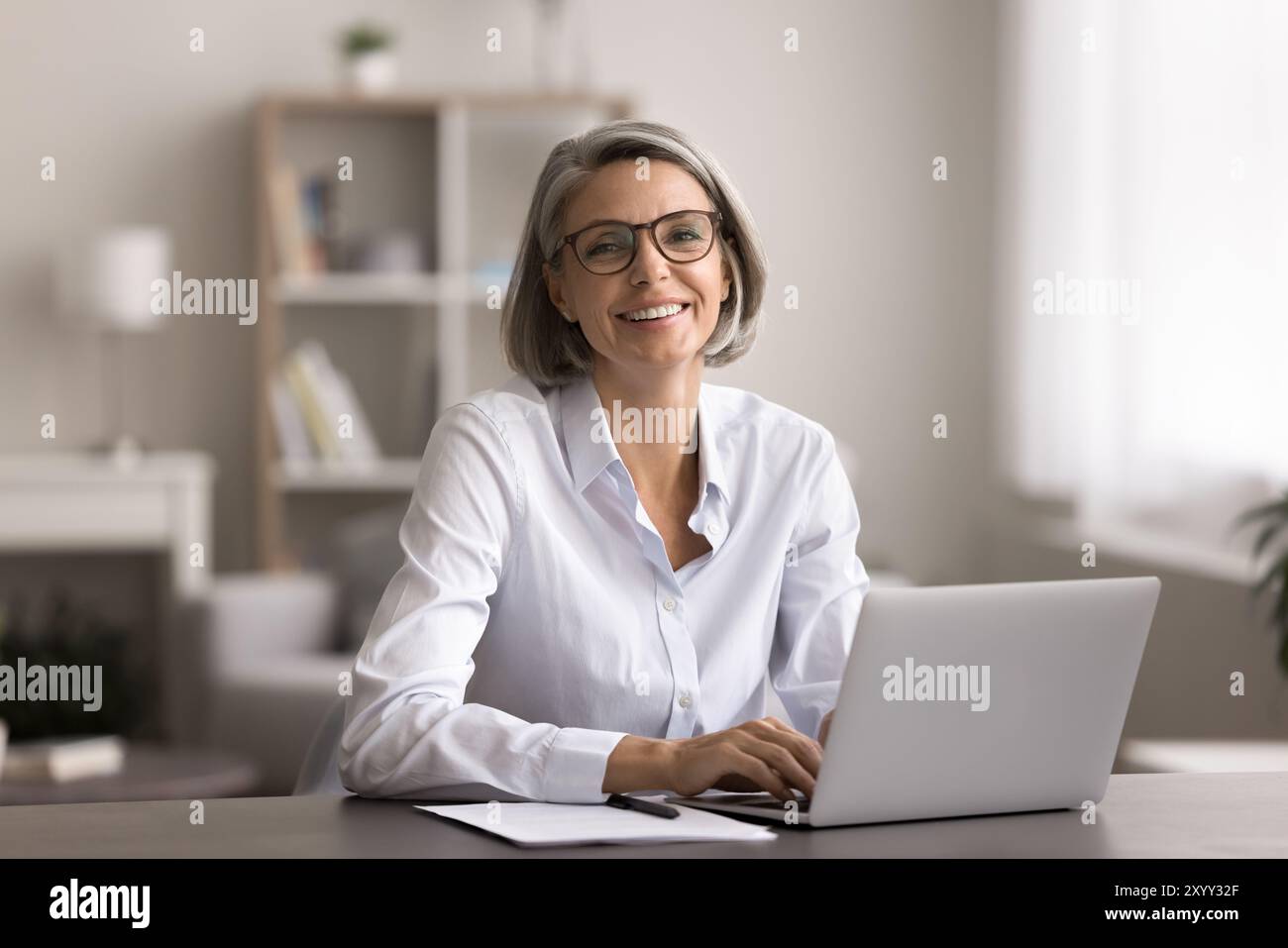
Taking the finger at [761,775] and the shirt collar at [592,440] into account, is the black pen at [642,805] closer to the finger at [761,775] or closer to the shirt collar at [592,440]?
the finger at [761,775]

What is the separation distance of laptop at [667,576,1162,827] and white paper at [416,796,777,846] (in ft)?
0.19

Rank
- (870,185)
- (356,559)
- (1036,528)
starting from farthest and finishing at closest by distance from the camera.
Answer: (870,185) < (1036,528) < (356,559)

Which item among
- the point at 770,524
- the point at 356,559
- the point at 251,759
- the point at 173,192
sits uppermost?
the point at 173,192

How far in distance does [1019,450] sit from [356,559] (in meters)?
2.03

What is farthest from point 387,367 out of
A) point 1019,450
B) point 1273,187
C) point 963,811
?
point 963,811

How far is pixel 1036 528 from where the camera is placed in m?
4.47

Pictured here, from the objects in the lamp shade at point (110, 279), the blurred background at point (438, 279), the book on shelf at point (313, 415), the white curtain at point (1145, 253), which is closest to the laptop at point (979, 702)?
the white curtain at point (1145, 253)

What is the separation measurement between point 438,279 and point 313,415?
54cm

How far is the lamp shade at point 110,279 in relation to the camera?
171 inches

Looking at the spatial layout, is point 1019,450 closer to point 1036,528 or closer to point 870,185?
point 1036,528

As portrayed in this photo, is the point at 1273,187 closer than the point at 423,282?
Yes

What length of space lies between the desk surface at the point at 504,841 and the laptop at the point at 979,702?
2 cm

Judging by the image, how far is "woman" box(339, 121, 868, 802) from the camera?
1473mm

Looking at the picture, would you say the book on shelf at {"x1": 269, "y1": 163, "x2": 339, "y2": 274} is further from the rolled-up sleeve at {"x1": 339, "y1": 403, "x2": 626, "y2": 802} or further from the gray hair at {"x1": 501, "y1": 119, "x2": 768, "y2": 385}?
the rolled-up sleeve at {"x1": 339, "y1": 403, "x2": 626, "y2": 802}
